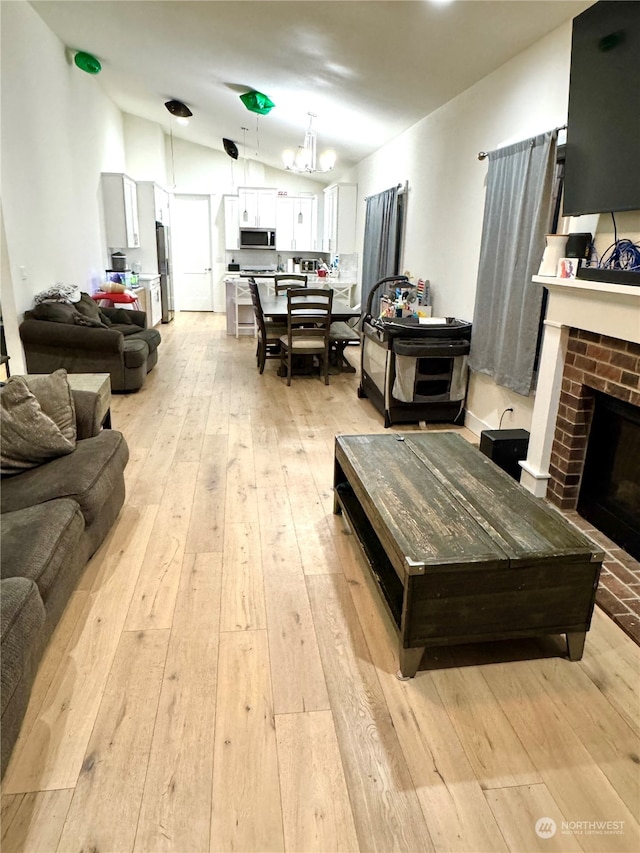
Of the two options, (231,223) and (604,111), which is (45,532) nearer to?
(604,111)

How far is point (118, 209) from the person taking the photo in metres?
7.73

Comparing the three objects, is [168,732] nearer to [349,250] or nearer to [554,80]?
[554,80]

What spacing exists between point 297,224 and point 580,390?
27.0 ft

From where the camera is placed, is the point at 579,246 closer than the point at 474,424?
Yes

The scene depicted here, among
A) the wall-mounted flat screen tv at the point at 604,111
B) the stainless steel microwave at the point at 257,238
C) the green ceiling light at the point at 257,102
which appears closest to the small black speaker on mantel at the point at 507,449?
the wall-mounted flat screen tv at the point at 604,111

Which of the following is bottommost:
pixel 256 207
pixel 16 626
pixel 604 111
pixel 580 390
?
pixel 16 626

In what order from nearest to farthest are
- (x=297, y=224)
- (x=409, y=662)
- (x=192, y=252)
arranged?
(x=409, y=662)
(x=297, y=224)
(x=192, y=252)

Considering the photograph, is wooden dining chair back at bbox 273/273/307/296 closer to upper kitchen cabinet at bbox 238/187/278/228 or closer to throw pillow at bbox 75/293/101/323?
throw pillow at bbox 75/293/101/323

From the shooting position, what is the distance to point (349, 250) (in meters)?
8.61

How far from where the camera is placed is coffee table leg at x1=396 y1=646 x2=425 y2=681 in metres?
1.81

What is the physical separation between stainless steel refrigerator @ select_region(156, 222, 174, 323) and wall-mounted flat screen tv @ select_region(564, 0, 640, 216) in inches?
296

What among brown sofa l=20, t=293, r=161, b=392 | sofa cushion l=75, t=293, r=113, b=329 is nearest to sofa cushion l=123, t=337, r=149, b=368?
brown sofa l=20, t=293, r=161, b=392

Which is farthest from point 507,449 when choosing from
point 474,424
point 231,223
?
point 231,223
